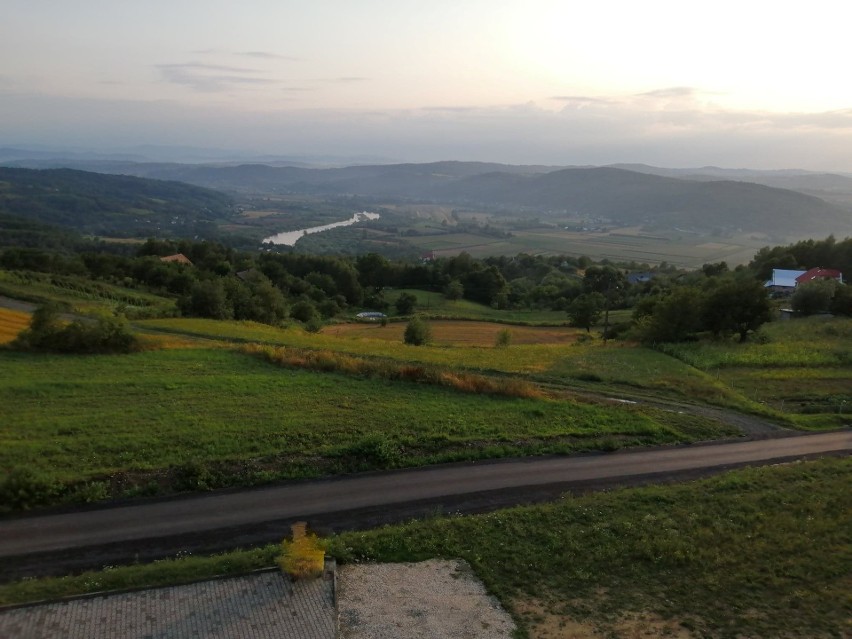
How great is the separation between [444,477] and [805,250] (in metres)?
84.9

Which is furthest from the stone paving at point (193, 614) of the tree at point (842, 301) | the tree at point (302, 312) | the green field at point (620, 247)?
the green field at point (620, 247)

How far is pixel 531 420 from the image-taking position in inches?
883

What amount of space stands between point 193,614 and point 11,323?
29.1 m

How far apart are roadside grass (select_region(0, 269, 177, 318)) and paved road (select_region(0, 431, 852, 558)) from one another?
2959cm

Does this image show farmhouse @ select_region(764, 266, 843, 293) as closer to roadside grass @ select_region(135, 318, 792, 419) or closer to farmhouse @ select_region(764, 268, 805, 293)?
farmhouse @ select_region(764, 268, 805, 293)

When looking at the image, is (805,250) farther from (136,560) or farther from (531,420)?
(136,560)

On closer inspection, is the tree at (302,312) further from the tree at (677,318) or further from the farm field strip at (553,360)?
the tree at (677,318)

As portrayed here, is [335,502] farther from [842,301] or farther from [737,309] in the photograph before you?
[842,301]

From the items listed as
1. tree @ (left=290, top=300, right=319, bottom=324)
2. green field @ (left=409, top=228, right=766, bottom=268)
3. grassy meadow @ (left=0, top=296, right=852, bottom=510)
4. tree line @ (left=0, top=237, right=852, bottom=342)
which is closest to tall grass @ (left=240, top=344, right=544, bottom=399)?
grassy meadow @ (left=0, top=296, right=852, bottom=510)

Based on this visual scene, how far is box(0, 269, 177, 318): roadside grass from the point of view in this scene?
42.8 metres

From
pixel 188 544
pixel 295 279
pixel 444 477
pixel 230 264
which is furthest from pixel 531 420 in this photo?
pixel 230 264

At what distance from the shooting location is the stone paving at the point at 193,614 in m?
9.99

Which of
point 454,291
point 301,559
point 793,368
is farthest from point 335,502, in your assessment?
point 454,291

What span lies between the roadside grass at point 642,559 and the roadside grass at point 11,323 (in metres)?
21.8
